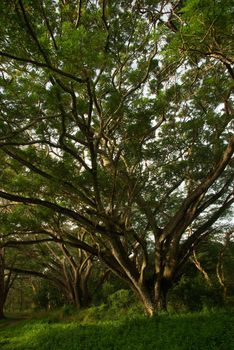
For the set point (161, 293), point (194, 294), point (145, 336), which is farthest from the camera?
point (194, 294)

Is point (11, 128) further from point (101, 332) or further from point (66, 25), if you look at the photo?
point (101, 332)

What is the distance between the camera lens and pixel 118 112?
9.89 m

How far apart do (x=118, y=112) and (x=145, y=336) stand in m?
5.69

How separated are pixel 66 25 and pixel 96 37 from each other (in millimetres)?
623

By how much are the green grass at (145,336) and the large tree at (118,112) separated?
70.2 inches

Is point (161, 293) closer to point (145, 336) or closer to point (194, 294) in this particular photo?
point (145, 336)

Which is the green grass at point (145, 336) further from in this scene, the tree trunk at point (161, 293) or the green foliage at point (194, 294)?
the green foliage at point (194, 294)

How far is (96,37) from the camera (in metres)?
7.31

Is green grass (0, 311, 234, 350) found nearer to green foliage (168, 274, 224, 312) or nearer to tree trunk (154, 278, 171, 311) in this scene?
tree trunk (154, 278, 171, 311)

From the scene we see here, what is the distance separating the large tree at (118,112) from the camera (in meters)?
6.80

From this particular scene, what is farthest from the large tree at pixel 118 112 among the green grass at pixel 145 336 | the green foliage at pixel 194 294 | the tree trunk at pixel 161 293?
the green foliage at pixel 194 294

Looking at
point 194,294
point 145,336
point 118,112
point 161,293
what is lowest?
point 145,336

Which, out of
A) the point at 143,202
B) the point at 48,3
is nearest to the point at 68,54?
the point at 48,3

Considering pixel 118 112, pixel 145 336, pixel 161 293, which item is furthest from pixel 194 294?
pixel 118 112
